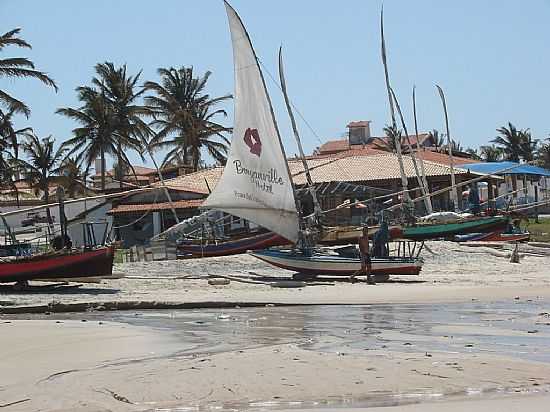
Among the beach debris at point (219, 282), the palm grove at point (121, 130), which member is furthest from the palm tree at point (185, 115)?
the beach debris at point (219, 282)

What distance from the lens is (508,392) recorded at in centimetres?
920

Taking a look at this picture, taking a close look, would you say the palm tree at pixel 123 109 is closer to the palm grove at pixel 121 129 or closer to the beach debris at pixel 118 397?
the palm grove at pixel 121 129

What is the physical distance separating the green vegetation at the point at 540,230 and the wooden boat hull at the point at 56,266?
86.5ft

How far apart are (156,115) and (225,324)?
44.2m

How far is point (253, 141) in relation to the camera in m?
27.6

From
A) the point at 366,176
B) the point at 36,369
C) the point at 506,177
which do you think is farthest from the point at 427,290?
the point at 506,177

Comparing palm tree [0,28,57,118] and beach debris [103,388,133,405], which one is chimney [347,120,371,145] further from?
beach debris [103,388,133,405]

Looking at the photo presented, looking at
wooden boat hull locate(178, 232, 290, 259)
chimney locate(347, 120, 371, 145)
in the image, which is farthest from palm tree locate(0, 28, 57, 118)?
chimney locate(347, 120, 371, 145)

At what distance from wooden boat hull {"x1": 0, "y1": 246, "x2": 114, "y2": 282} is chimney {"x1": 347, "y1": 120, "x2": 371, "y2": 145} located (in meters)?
67.5

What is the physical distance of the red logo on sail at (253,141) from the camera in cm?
2761

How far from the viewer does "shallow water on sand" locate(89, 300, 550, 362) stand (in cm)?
1330

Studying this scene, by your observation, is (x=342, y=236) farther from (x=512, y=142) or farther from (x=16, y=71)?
Result: (x=512, y=142)

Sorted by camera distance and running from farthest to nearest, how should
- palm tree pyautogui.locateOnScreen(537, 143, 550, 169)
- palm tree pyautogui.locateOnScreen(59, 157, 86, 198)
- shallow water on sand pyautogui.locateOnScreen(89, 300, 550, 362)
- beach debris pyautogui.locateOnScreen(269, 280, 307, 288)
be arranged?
palm tree pyautogui.locateOnScreen(537, 143, 550, 169)
palm tree pyautogui.locateOnScreen(59, 157, 86, 198)
beach debris pyautogui.locateOnScreen(269, 280, 307, 288)
shallow water on sand pyautogui.locateOnScreen(89, 300, 550, 362)

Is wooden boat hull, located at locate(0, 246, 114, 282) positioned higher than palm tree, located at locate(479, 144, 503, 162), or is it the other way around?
palm tree, located at locate(479, 144, 503, 162)
